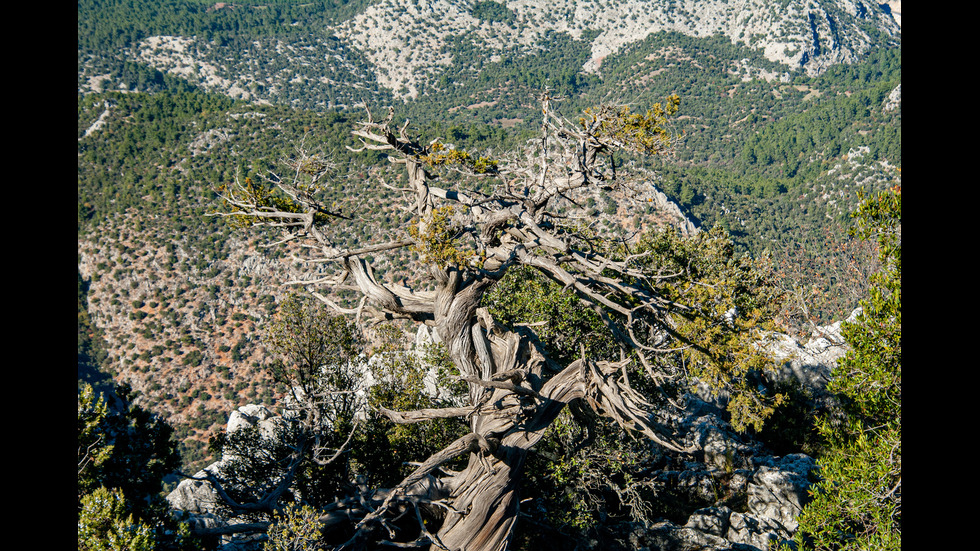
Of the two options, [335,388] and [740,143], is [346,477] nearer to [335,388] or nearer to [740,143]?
[335,388]

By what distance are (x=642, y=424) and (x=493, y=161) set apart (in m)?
4.83

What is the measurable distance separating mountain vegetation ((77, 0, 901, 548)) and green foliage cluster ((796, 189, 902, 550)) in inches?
2.4

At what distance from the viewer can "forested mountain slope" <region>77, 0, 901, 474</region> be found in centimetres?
3769

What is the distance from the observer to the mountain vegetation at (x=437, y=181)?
11.0 m

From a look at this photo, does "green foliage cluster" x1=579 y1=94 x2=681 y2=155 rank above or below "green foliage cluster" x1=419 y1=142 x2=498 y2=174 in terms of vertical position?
above

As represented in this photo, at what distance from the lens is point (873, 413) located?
7.65 meters

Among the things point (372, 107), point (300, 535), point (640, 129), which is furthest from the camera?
point (372, 107)

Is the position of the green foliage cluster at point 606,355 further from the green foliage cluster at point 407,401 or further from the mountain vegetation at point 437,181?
the green foliage cluster at point 407,401

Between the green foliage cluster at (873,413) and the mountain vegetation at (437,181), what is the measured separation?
0.20 ft

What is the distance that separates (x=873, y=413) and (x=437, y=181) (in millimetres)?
8444

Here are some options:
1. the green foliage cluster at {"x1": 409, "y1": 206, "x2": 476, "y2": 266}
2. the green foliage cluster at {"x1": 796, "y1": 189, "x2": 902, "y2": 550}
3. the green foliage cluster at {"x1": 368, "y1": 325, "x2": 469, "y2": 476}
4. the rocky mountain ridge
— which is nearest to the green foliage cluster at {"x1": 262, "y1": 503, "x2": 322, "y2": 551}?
the green foliage cluster at {"x1": 409, "y1": 206, "x2": 476, "y2": 266}

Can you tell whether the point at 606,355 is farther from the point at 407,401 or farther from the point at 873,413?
the point at 873,413

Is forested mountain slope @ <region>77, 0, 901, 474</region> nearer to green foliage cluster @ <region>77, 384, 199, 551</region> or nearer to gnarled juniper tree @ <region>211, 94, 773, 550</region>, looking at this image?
gnarled juniper tree @ <region>211, 94, 773, 550</region>

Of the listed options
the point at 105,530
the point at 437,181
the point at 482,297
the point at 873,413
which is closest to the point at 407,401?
the point at 482,297
